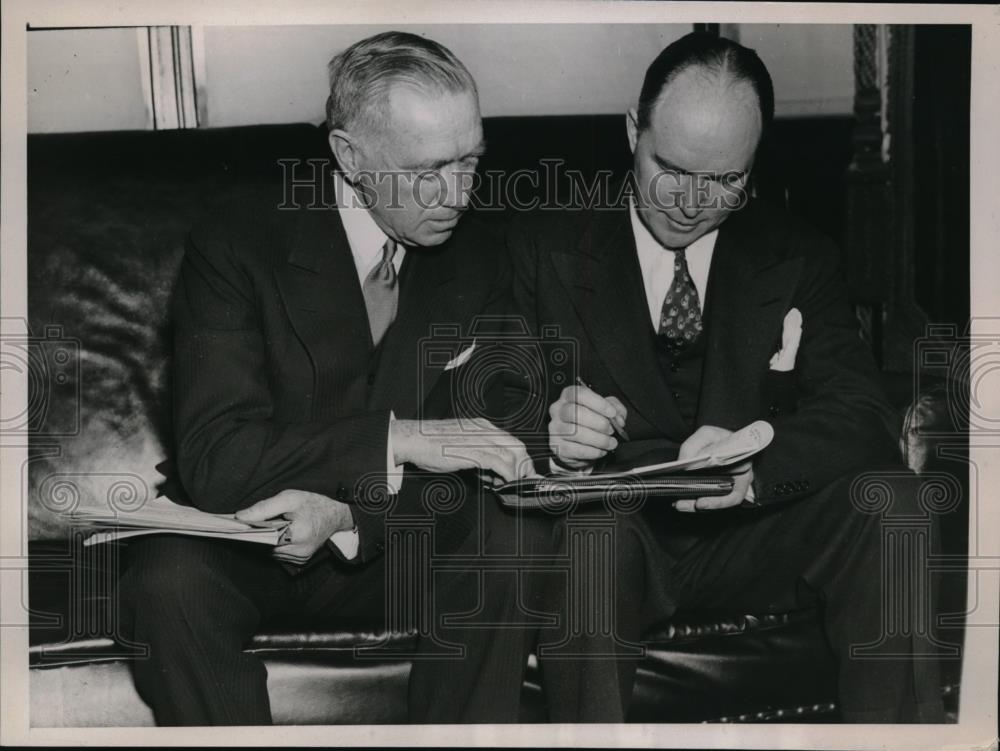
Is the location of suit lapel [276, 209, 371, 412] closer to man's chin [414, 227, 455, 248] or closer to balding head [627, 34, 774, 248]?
man's chin [414, 227, 455, 248]

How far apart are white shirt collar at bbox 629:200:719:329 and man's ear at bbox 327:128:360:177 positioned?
495 mm

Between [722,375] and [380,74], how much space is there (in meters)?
0.79

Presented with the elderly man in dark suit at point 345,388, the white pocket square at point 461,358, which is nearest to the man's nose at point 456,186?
the elderly man in dark suit at point 345,388

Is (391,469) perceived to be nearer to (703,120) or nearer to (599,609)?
(599,609)

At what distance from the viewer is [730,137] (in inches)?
70.5

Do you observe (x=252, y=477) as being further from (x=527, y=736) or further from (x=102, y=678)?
(x=527, y=736)

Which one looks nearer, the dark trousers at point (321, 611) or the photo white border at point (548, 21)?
the dark trousers at point (321, 611)

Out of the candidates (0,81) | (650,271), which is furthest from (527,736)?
(0,81)

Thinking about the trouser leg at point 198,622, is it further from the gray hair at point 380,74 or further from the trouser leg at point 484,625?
the gray hair at point 380,74

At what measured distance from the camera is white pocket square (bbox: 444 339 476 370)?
1.80m

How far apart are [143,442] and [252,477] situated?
25 centimetres

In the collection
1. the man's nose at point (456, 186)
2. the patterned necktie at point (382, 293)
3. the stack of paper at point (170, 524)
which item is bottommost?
the stack of paper at point (170, 524)

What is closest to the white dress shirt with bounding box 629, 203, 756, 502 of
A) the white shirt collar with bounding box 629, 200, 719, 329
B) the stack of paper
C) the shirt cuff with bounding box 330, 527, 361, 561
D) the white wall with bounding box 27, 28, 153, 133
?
the white shirt collar with bounding box 629, 200, 719, 329

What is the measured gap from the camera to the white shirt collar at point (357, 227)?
1.80 metres
